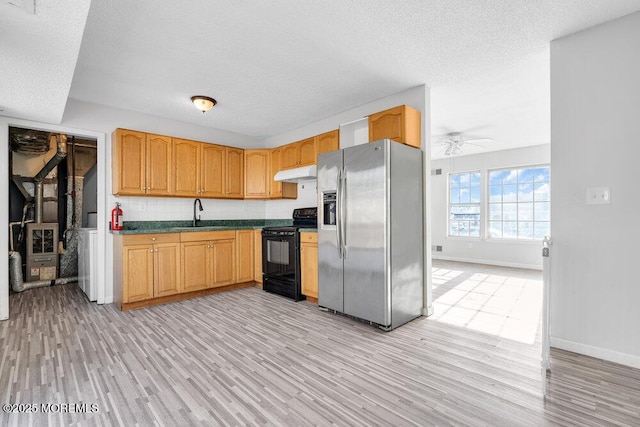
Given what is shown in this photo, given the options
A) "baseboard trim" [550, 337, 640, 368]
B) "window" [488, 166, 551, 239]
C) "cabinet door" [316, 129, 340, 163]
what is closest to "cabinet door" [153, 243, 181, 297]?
"cabinet door" [316, 129, 340, 163]

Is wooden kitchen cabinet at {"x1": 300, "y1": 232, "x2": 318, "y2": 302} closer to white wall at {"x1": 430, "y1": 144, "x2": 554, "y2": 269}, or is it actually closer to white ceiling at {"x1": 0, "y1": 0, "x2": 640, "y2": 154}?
white ceiling at {"x1": 0, "y1": 0, "x2": 640, "y2": 154}

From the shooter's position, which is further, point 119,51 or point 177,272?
point 177,272

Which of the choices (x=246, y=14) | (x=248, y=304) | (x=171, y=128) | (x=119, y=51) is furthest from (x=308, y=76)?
(x=248, y=304)

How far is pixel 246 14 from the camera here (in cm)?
217

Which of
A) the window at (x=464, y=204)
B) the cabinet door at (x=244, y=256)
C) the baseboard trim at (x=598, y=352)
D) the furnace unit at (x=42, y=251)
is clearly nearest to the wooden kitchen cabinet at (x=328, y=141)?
the cabinet door at (x=244, y=256)

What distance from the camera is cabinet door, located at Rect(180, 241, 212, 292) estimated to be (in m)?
4.05

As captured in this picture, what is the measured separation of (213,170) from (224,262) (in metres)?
1.45

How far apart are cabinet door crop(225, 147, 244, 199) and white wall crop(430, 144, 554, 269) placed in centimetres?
512

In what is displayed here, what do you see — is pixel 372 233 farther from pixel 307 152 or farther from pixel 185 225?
pixel 185 225

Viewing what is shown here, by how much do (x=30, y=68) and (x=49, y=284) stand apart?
4126 mm

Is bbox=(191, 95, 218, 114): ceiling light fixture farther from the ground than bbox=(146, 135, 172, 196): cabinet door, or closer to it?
farther from the ground

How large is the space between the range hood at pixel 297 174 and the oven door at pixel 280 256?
33.7 inches

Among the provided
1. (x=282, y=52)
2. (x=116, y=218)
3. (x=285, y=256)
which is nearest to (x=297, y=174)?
(x=285, y=256)

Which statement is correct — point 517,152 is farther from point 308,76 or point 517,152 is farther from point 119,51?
point 119,51
